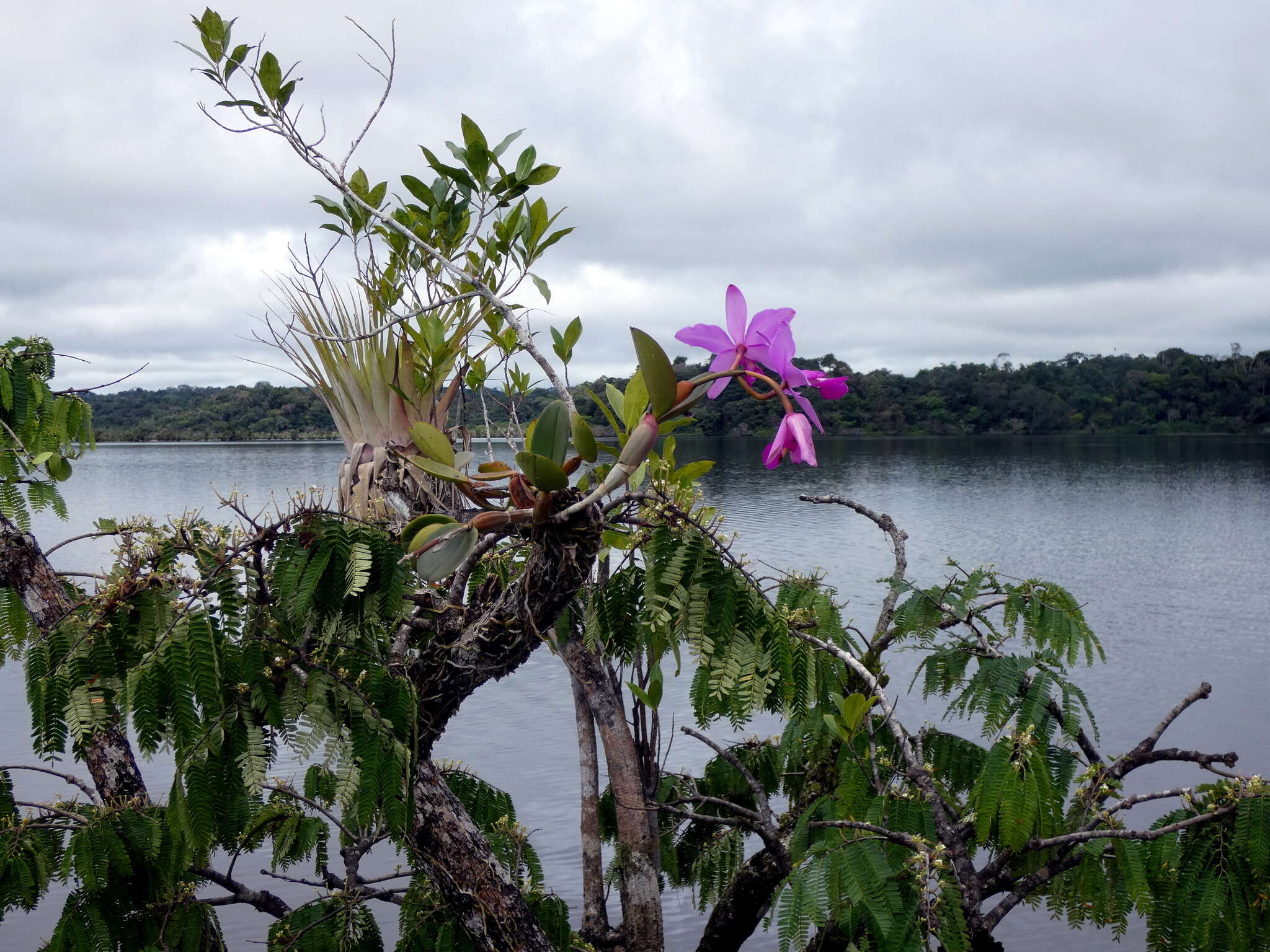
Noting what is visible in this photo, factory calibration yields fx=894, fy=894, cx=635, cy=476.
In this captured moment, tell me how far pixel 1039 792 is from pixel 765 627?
1120 mm

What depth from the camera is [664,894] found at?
6496mm

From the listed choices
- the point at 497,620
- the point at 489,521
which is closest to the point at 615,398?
the point at 489,521

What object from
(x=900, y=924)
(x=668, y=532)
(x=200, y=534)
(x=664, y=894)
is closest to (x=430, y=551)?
(x=668, y=532)

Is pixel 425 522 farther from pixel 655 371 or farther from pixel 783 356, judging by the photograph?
pixel 783 356

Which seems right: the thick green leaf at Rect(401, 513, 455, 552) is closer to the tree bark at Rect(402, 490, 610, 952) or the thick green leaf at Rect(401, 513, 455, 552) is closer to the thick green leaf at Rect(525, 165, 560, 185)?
the tree bark at Rect(402, 490, 610, 952)

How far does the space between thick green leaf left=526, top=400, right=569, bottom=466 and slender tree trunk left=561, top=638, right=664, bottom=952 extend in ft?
6.09

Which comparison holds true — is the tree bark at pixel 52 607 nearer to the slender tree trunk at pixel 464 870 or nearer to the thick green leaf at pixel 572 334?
the slender tree trunk at pixel 464 870

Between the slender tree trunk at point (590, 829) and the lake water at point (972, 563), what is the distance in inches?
67.6

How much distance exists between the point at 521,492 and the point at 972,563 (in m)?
17.1

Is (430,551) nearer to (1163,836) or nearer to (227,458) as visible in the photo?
(1163,836)

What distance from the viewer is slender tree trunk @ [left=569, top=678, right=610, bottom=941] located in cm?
334

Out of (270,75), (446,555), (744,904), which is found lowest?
(744,904)

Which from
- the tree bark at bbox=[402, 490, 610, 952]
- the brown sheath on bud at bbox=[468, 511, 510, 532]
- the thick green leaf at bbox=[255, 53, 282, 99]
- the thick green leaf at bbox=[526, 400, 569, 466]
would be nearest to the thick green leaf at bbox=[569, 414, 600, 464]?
the thick green leaf at bbox=[526, 400, 569, 466]

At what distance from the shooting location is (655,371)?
41.8 inches
